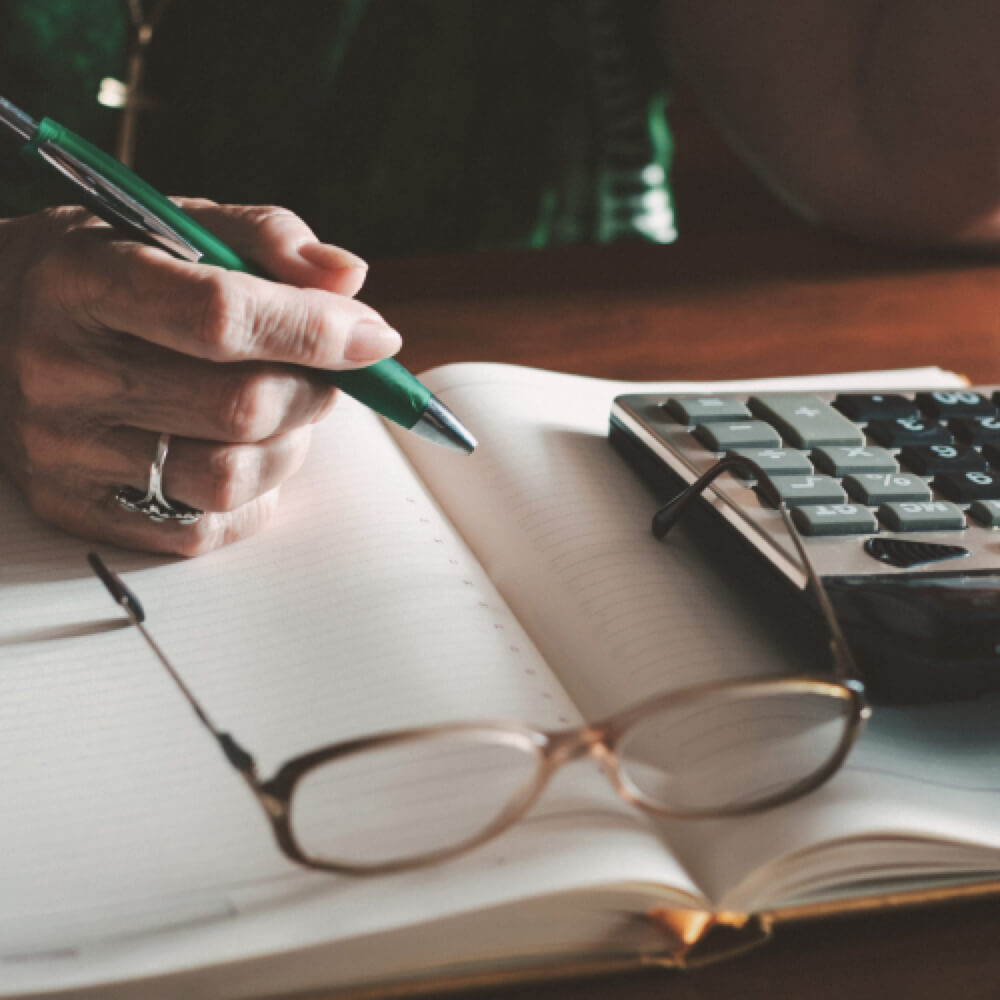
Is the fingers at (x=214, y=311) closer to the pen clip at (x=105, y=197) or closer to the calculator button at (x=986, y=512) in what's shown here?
the pen clip at (x=105, y=197)

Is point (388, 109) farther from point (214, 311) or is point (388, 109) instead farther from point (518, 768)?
point (518, 768)

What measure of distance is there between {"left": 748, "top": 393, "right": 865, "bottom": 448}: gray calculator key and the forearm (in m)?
0.41

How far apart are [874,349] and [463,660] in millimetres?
419

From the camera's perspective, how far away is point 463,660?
0.33 metres

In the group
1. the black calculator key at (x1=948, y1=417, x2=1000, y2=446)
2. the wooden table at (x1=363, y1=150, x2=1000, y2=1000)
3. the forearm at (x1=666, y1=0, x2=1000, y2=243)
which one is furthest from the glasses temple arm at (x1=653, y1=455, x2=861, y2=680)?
the forearm at (x1=666, y1=0, x2=1000, y2=243)

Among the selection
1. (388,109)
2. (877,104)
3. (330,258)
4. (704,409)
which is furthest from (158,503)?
(877,104)

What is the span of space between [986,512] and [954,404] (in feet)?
0.33

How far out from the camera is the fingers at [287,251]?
40 cm

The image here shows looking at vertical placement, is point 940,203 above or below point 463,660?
above

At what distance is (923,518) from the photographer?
14.4 inches

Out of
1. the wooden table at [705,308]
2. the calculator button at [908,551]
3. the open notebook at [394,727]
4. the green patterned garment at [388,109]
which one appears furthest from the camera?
the green patterned garment at [388,109]

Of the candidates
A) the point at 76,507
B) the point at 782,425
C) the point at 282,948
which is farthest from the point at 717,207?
the point at 282,948

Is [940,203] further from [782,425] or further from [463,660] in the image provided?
[463,660]

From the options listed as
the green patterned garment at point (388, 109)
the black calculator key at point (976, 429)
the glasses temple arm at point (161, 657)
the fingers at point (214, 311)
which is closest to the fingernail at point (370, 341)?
the fingers at point (214, 311)
